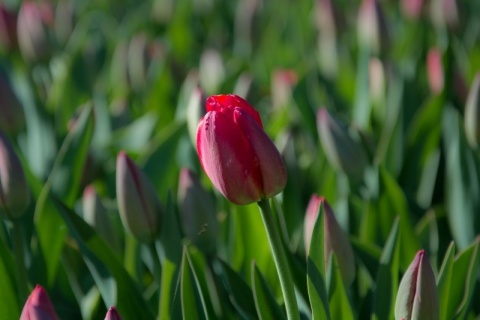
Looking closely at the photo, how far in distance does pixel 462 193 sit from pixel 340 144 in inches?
7.2

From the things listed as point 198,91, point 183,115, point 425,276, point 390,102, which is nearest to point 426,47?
point 390,102

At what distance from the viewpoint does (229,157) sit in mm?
810

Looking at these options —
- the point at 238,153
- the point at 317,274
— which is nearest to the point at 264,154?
the point at 238,153

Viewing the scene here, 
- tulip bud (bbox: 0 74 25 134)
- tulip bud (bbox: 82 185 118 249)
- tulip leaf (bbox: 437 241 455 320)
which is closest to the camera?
tulip leaf (bbox: 437 241 455 320)

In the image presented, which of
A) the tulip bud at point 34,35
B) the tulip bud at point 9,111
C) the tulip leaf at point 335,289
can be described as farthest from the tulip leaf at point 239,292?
the tulip bud at point 34,35

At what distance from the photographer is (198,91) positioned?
4.19ft

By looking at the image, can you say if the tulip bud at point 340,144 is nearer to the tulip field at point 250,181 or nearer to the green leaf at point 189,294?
the tulip field at point 250,181

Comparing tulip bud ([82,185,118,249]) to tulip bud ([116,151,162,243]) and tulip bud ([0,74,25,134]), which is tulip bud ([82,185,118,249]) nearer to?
tulip bud ([116,151,162,243])

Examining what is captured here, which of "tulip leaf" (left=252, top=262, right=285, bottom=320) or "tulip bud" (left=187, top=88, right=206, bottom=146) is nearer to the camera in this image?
"tulip leaf" (left=252, top=262, right=285, bottom=320)

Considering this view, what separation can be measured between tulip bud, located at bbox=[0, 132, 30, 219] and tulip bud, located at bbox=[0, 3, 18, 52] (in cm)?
88

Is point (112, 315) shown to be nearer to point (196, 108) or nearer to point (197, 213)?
point (197, 213)

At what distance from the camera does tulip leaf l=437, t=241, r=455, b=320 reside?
3.04 ft

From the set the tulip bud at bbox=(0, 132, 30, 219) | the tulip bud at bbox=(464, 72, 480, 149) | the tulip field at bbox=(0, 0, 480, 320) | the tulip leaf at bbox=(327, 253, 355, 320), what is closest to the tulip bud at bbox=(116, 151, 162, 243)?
the tulip field at bbox=(0, 0, 480, 320)

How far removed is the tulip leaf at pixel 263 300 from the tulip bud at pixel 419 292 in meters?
0.15
